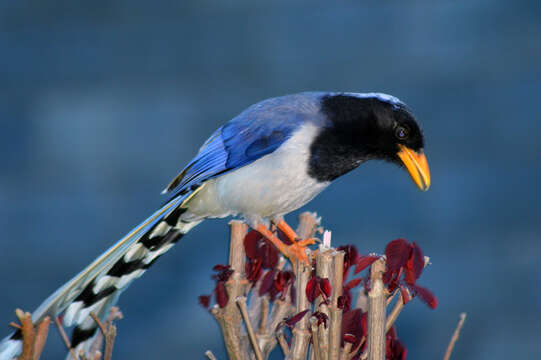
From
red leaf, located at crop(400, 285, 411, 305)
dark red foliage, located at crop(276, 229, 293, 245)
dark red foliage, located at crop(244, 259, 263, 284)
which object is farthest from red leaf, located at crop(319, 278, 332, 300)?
dark red foliage, located at crop(276, 229, 293, 245)

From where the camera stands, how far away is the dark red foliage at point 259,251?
99 centimetres

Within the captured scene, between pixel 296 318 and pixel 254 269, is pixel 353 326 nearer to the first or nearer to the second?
pixel 296 318

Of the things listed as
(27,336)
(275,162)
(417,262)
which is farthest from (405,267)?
(275,162)

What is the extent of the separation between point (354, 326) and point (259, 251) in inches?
9.0

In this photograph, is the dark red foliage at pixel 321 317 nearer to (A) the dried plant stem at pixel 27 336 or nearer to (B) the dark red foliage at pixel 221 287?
(B) the dark red foliage at pixel 221 287

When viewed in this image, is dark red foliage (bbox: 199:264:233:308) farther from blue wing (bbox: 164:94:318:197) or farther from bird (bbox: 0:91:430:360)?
blue wing (bbox: 164:94:318:197)

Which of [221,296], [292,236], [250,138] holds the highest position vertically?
[250,138]

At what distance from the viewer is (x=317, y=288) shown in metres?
0.80

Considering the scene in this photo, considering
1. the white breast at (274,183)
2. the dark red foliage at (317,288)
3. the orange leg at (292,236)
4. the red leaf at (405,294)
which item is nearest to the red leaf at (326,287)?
the dark red foliage at (317,288)

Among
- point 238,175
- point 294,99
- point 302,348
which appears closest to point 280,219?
point 238,175

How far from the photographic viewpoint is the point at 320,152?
55.2 inches

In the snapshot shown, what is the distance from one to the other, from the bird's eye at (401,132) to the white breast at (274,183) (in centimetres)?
19

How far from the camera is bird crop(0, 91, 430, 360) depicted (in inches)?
52.6

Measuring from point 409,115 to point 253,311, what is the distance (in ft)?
1.91
